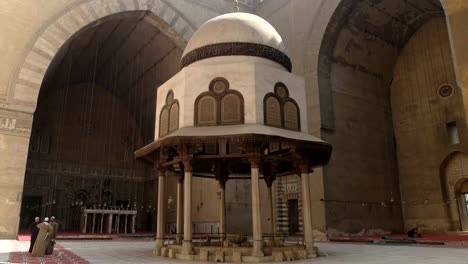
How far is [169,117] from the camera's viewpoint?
8.24 meters

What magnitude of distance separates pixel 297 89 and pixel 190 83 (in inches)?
99.0

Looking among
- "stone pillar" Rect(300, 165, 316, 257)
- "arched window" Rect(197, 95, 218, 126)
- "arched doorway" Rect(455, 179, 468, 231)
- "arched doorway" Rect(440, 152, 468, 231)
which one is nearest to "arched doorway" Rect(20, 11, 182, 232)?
"arched window" Rect(197, 95, 218, 126)

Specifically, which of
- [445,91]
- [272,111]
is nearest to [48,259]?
[272,111]

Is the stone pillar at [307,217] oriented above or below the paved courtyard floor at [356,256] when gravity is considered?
above

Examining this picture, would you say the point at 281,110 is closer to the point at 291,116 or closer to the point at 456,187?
the point at 291,116

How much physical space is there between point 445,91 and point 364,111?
3.65 metres

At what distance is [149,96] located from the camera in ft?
75.1

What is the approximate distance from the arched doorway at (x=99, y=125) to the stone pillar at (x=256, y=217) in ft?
42.6

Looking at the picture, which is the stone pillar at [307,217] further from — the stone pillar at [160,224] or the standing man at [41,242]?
the standing man at [41,242]

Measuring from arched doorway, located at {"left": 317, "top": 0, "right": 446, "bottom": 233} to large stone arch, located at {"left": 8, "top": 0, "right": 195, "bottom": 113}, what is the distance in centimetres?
813

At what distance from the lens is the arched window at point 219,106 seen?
7488mm

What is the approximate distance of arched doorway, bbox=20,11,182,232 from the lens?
20.1 metres

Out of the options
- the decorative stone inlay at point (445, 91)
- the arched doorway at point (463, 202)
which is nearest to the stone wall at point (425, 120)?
the decorative stone inlay at point (445, 91)

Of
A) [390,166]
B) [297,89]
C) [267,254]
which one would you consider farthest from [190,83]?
[390,166]
